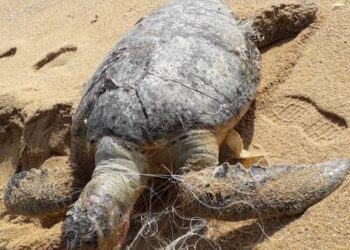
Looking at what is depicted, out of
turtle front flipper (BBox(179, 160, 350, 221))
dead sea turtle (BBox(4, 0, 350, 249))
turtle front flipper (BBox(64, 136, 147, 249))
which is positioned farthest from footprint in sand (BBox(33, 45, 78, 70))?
turtle front flipper (BBox(179, 160, 350, 221))

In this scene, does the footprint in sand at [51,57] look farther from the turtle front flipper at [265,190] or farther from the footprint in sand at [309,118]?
the turtle front flipper at [265,190]

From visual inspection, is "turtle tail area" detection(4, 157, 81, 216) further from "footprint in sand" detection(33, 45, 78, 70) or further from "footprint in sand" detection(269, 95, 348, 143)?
"footprint in sand" detection(33, 45, 78, 70)

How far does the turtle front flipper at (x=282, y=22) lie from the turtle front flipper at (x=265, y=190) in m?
1.43

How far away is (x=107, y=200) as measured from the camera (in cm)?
263

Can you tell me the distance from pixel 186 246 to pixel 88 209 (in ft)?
1.59

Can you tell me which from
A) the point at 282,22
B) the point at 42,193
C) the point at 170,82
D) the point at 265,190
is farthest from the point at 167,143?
the point at 282,22

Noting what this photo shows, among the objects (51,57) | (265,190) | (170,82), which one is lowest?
(51,57)

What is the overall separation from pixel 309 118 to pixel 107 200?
1200 mm

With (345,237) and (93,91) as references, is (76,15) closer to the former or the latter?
(93,91)

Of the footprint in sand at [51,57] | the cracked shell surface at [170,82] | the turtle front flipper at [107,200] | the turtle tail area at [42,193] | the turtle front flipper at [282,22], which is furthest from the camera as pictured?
the footprint in sand at [51,57]

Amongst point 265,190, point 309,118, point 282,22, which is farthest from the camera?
point 282,22

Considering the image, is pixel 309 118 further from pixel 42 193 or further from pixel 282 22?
pixel 42 193

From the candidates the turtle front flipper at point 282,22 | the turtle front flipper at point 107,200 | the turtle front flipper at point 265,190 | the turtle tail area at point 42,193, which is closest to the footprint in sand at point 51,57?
the turtle front flipper at point 282,22

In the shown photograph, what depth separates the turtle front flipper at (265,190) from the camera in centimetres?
256
